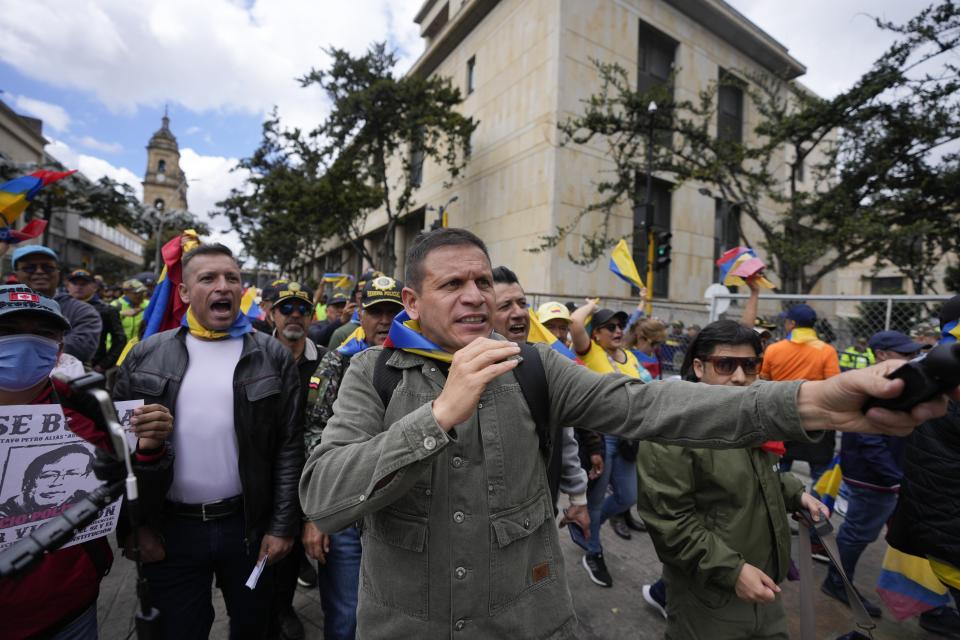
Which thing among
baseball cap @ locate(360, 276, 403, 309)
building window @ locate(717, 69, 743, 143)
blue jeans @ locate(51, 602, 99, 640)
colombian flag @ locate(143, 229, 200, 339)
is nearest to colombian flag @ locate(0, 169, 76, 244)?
colombian flag @ locate(143, 229, 200, 339)

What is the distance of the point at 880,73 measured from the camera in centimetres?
1336

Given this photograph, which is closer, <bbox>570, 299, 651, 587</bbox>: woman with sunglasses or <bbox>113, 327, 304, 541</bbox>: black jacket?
<bbox>113, 327, 304, 541</bbox>: black jacket

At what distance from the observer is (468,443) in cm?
153

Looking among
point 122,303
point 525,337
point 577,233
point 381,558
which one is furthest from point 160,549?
point 577,233

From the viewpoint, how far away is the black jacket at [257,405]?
235 centimetres

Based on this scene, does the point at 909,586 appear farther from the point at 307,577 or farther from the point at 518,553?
the point at 307,577

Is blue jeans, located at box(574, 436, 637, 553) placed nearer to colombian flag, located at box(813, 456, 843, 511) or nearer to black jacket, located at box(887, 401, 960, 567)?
colombian flag, located at box(813, 456, 843, 511)

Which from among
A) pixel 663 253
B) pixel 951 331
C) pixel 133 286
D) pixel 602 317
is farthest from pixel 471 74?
pixel 951 331

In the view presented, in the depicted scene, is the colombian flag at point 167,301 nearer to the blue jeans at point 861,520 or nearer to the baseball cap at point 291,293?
the baseball cap at point 291,293

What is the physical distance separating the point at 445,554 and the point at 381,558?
23 centimetres

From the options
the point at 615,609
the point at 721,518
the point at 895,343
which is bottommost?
the point at 615,609

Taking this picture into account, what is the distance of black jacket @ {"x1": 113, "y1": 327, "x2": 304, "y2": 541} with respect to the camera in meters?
2.35

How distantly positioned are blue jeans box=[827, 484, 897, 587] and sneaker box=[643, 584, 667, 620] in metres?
1.36

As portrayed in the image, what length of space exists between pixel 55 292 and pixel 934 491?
682cm
